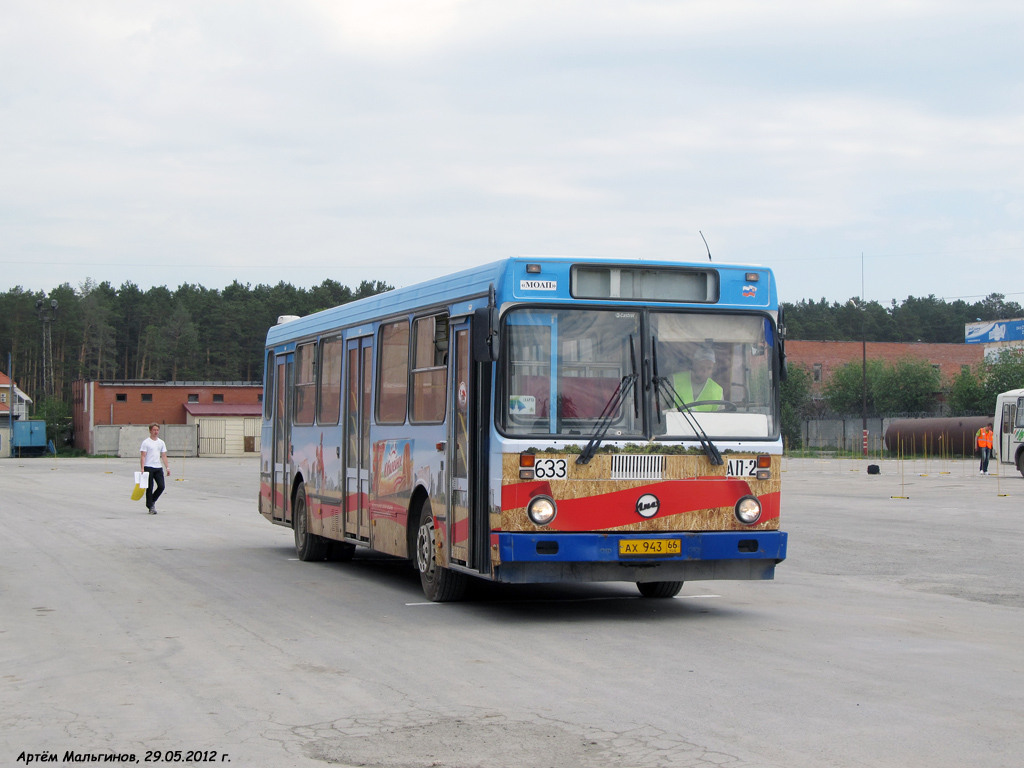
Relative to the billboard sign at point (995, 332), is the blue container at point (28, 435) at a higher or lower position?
lower

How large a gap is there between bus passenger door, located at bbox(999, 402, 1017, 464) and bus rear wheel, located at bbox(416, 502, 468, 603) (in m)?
35.5

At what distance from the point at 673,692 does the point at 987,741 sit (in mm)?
1851

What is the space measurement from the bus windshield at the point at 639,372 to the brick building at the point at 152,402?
85.6m

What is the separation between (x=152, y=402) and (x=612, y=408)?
302 feet

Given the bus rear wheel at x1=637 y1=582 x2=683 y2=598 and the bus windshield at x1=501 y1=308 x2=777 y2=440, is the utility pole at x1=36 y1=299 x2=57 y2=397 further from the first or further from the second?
the bus windshield at x1=501 y1=308 x2=777 y2=440

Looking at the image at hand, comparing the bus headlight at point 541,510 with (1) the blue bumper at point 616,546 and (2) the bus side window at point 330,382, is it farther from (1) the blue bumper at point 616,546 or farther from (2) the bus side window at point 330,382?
(2) the bus side window at point 330,382

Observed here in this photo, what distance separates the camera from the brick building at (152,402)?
3745 inches

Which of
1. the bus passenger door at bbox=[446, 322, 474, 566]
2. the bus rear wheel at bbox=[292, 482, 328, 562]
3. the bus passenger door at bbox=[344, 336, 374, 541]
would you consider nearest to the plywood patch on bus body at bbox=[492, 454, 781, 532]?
the bus passenger door at bbox=[446, 322, 474, 566]

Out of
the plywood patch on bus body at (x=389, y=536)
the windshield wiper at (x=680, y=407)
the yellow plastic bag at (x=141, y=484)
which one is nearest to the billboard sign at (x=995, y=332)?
the yellow plastic bag at (x=141, y=484)

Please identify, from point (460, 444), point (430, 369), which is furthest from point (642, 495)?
point (430, 369)

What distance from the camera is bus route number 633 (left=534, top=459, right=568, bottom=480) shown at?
10.1 metres

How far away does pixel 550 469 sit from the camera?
10.1 metres

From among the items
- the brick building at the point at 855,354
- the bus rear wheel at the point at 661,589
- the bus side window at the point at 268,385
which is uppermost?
the brick building at the point at 855,354

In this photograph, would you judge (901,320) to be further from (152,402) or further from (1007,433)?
(1007,433)
